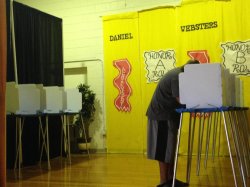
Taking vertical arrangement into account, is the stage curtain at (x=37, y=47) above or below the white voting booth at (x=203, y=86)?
above

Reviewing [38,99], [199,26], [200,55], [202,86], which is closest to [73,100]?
[38,99]

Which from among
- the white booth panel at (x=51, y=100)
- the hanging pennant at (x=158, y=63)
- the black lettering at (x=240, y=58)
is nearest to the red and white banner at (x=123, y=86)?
the hanging pennant at (x=158, y=63)

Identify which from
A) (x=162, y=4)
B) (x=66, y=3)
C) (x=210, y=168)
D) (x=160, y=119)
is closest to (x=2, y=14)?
(x=160, y=119)

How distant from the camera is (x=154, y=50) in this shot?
596 centimetres

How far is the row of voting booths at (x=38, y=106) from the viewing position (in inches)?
181

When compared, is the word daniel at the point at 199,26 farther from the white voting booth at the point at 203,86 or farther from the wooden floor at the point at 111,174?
the white voting booth at the point at 203,86

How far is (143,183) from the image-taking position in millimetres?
3734

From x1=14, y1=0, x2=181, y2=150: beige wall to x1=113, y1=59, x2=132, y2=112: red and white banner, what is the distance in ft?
1.37

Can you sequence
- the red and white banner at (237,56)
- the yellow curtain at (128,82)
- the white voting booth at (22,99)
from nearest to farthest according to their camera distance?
the white voting booth at (22,99)
the red and white banner at (237,56)
the yellow curtain at (128,82)

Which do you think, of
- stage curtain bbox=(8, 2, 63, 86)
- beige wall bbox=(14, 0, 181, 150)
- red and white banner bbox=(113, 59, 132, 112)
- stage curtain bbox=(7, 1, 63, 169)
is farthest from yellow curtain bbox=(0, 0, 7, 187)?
beige wall bbox=(14, 0, 181, 150)

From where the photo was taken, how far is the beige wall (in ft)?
21.4

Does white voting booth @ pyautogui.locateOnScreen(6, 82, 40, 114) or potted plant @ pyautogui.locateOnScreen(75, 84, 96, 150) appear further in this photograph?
potted plant @ pyautogui.locateOnScreen(75, 84, 96, 150)

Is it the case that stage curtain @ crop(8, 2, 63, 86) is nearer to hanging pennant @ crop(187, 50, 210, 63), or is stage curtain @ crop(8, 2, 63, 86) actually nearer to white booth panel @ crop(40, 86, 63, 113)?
white booth panel @ crop(40, 86, 63, 113)

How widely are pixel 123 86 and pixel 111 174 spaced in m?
2.20
